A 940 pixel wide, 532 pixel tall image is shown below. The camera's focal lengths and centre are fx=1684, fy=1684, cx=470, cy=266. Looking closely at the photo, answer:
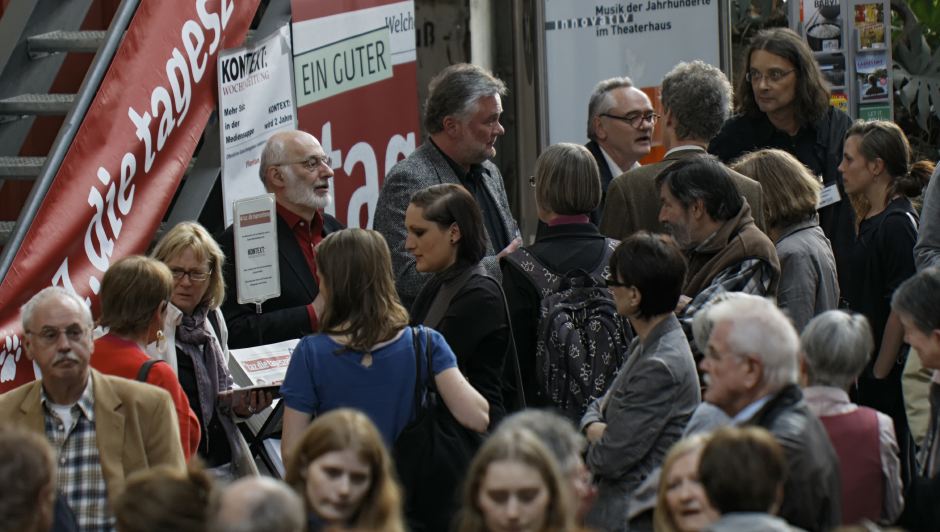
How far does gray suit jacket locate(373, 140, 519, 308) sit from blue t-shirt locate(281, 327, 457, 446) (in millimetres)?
1388

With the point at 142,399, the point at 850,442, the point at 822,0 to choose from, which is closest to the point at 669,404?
the point at 850,442

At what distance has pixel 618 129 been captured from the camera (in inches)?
312

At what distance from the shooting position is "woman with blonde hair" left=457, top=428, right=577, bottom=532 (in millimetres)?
4121

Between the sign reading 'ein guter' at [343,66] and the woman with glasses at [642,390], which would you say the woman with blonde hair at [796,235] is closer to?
the woman with glasses at [642,390]

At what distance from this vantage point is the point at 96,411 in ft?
16.8

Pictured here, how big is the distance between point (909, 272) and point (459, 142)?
2035mm

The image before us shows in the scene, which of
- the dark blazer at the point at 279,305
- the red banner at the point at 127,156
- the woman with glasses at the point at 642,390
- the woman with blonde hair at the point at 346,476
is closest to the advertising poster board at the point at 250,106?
the red banner at the point at 127,156

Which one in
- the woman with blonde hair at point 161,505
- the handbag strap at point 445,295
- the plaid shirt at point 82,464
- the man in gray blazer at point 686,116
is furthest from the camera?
the man in gray blazer at point 686,116

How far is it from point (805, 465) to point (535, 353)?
1967 mm

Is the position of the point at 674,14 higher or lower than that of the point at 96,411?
higher

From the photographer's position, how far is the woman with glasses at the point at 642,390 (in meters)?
5.29

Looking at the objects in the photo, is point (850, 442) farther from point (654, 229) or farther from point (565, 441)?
point (654, 229)

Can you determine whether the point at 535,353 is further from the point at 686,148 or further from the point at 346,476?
the point at 346,476

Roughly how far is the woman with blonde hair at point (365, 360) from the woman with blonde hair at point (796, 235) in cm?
155
